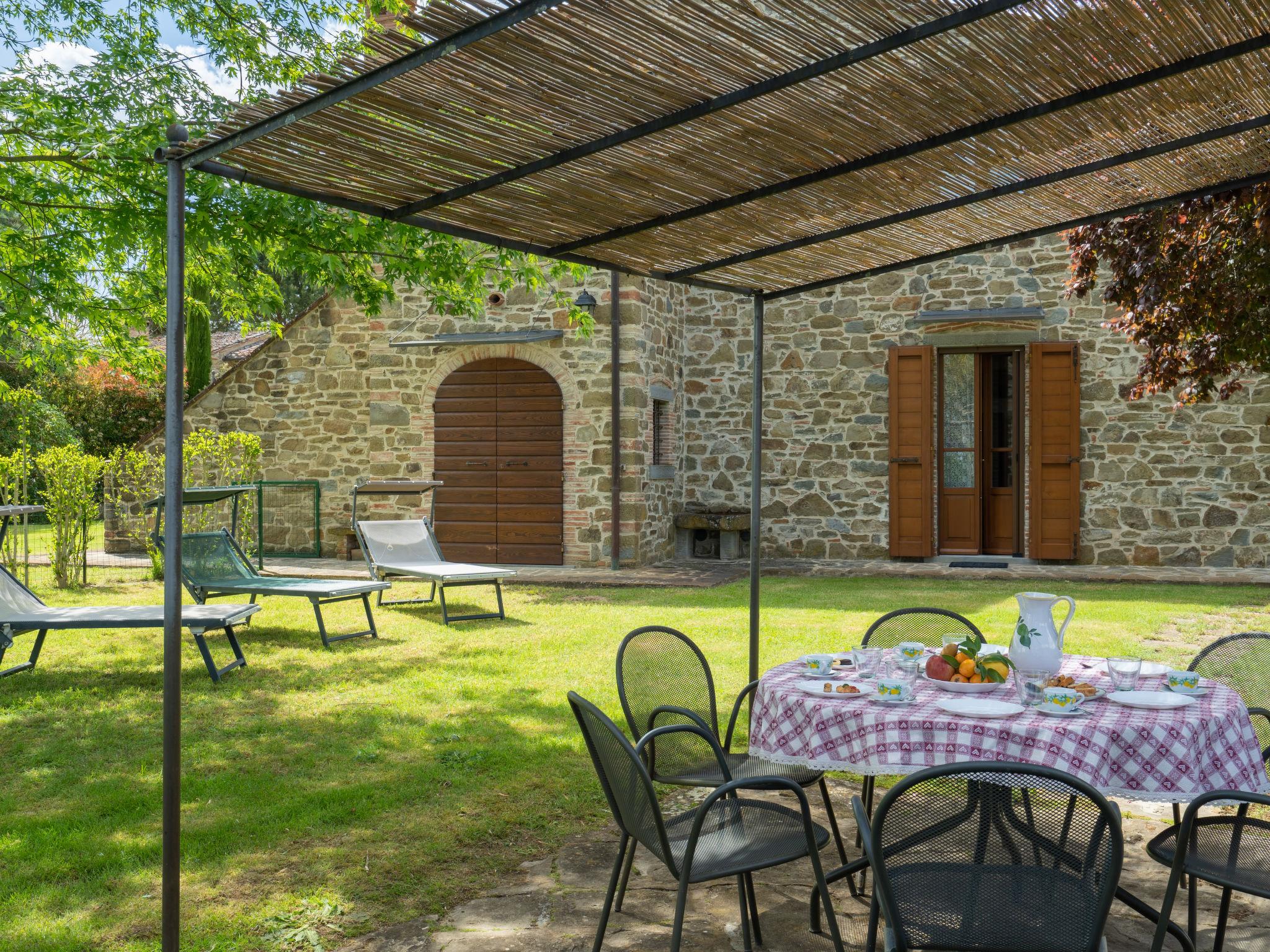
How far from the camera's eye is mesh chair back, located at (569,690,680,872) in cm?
252

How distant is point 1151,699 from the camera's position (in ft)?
9.39

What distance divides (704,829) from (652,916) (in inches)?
16.3

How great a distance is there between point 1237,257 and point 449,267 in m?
4.32

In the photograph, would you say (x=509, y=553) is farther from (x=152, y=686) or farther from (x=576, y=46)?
(x=576, y=46)

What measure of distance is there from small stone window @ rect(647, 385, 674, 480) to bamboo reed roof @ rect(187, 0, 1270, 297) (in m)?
8.23

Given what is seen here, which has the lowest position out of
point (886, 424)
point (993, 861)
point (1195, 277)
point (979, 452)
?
point (993, 861)

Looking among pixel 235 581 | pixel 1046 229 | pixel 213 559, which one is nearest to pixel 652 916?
pixel 1046 229

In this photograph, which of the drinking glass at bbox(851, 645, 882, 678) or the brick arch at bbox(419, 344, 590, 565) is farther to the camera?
the brick arch at bbox(419, 344, 590, 565)

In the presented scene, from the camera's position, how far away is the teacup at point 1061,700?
2777mm

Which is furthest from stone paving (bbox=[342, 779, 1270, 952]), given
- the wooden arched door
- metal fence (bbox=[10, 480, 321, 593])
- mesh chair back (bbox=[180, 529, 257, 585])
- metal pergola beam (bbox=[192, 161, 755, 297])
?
metal fence (bbox=[10, 480, 321, 593])

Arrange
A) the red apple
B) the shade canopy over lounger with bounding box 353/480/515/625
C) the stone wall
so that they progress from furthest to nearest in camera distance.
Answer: the stone wall, the shade canopy over lounger with bounding box 353/480/515/625, the red apple

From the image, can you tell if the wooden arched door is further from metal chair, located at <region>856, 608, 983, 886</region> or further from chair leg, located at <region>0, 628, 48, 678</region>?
metal chair, located at <region>856, 608, 983, 886</region>

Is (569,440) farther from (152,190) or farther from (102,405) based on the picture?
(102,405)

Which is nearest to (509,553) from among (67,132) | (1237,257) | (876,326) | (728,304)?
(728,304)
